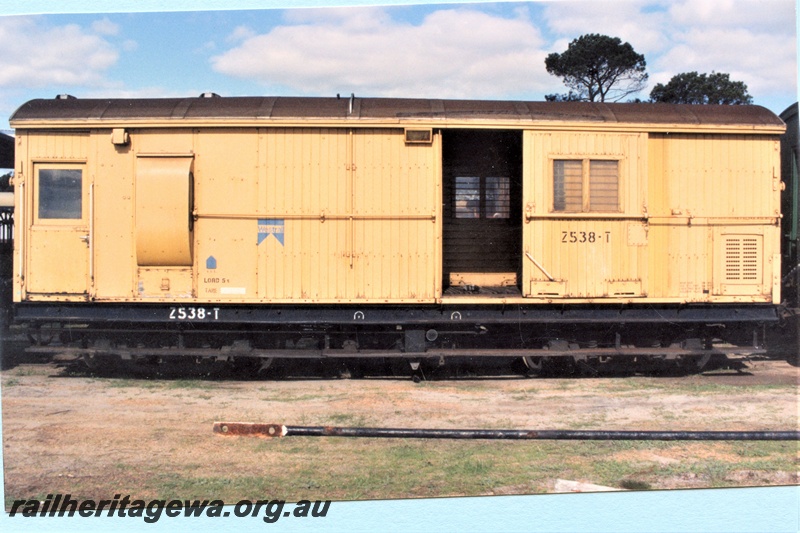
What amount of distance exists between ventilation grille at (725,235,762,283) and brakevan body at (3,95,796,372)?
0.11 ft

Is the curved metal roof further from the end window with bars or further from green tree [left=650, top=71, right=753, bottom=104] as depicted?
green tree [left=650, top=71, right=753, bottom=104]

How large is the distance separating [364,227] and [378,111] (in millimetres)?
1721

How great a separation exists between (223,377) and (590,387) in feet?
17.0

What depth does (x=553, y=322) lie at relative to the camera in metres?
10.4

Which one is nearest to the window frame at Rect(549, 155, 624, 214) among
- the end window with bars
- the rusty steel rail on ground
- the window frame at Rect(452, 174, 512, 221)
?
the end window with bars

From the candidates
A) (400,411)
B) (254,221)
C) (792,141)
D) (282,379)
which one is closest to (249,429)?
(400,411)

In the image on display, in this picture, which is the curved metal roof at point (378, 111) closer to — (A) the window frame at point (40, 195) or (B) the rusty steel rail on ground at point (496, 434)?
(A) the window frame at point (40, 195)

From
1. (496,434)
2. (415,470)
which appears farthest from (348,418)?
(496,434)

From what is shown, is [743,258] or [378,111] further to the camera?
[743,258]

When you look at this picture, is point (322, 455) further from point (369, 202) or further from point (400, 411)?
point (369, 202)

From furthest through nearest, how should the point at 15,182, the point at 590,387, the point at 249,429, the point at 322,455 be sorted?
the point at 15,182
the point at 590,387
the point at 322,455
the point at 249,429

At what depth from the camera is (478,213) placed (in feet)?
39.6

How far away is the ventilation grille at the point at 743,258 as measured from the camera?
10.4 metres

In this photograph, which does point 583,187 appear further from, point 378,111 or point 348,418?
point 348,418
